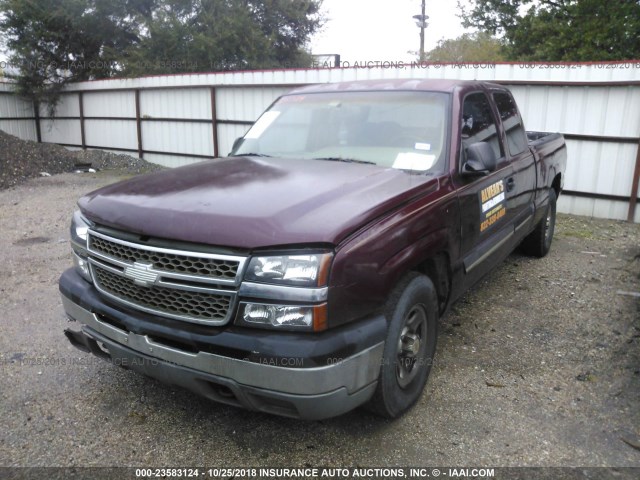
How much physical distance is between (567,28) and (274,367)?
21921 mm

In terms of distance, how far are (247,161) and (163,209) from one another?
1.20 m

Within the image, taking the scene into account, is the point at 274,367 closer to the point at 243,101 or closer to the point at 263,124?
the point at 263,124

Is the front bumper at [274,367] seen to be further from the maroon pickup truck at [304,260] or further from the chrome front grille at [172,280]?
the chrome front grille at [172,280]

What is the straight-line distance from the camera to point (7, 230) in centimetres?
804

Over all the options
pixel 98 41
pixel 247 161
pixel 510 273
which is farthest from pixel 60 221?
pixel 98 41

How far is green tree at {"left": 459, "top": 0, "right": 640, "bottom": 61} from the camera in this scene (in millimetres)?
19438

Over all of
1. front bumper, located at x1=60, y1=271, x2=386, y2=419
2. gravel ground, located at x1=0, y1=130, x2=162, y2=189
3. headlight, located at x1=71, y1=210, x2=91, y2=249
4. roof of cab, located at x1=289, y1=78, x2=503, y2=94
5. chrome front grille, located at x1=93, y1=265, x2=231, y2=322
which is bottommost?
gravel ground, located at x1=0, y1=130, x2=162, y2=189

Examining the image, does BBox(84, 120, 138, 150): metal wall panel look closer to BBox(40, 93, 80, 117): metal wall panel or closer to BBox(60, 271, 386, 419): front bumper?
BBox(40, 93, 80, 117): metal wall panel

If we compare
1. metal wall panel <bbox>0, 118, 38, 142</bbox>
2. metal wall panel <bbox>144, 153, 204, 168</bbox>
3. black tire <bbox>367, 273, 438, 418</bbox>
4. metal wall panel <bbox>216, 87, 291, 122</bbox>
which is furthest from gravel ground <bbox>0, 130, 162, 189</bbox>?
black tire <bbox>367, 273, 438, 418</bbox>

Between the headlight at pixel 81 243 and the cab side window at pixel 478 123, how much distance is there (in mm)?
2442

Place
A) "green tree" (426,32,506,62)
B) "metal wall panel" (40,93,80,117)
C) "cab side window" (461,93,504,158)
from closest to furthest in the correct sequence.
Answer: "cab side window" (461,93,504,158) < "metal wall panel" (40,93,80,117) < "green tree" (426,32,506,62)

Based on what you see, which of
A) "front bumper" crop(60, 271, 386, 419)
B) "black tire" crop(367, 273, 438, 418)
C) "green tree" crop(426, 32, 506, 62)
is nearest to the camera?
"front bumper" crop(60, 271, 386, 419)

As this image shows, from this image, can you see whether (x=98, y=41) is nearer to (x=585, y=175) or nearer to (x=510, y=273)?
(x=585, y=175)

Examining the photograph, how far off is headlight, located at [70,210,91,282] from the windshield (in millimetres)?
1427
